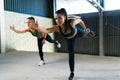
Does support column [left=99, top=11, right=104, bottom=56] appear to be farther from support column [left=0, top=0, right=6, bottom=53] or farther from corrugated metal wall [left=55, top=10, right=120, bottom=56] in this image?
support column [left=0, top=0, right=6, bottom=53]

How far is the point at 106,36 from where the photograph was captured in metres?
11.7

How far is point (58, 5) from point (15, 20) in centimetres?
363

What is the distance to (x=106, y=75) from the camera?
174 inches

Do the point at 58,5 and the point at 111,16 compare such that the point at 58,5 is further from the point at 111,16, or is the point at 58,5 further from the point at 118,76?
the point at 118,76

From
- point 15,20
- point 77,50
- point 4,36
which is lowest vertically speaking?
point 77,50

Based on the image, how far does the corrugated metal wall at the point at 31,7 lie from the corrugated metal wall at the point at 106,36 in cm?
235

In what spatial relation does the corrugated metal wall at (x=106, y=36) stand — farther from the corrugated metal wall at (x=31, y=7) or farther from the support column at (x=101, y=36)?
the corrugated metal wall at (x=31, y=7)

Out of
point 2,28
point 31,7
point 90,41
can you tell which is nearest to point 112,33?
point 90,41

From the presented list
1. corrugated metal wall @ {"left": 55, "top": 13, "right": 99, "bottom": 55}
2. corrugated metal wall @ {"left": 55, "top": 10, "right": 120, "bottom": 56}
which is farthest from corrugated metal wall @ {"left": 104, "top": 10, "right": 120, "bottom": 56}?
corrugated metal wall @ {"left": 55, "top": 13, "right": 99, "bottom": 55}

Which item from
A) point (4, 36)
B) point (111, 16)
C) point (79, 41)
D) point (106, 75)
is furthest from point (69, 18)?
point (79, 41)

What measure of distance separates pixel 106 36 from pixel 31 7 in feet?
14.2

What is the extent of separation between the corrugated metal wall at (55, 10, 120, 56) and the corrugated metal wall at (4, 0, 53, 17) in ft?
7.70

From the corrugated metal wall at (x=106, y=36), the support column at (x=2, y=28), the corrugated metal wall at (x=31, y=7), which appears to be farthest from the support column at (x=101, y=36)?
the support column at (x=2, y=28)

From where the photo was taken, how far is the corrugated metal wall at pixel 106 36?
1131 centimetres
